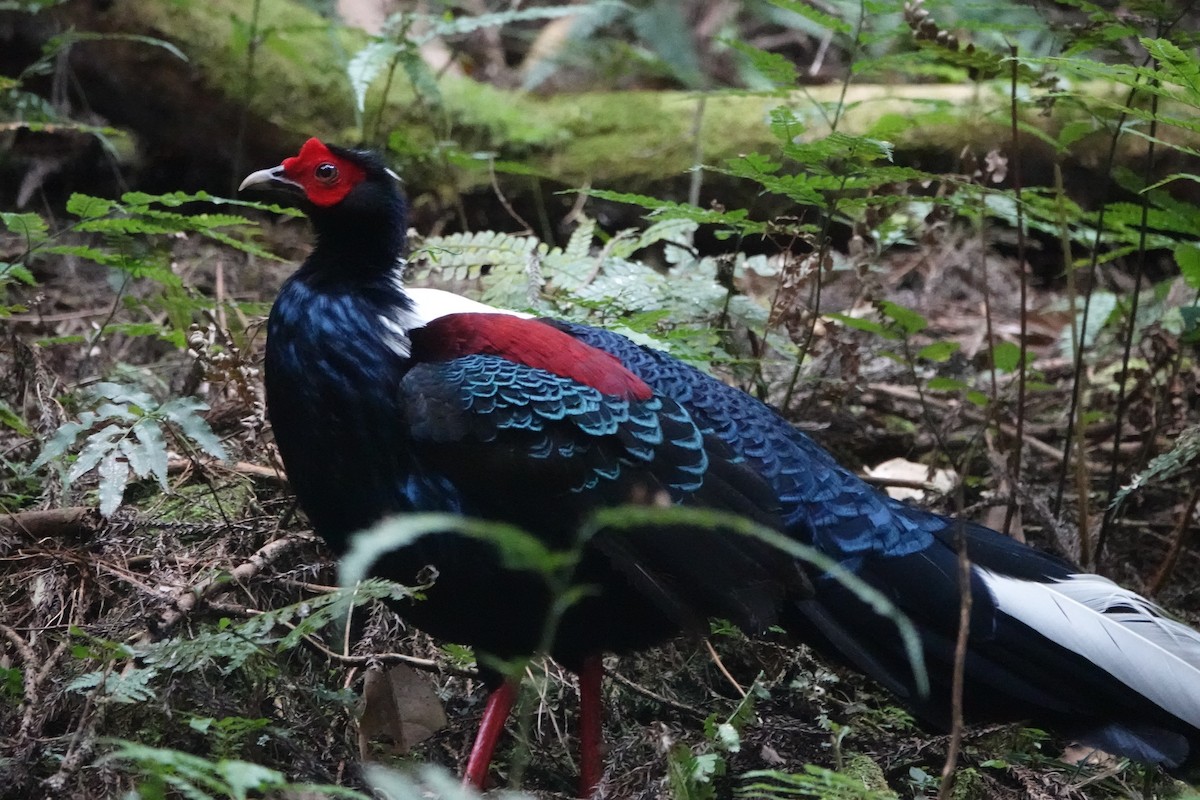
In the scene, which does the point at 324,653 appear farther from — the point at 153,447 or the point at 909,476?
the point at 909,476

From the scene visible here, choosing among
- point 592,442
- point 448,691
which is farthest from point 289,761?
point 592,442

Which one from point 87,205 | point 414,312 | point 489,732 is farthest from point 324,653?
point 87,205

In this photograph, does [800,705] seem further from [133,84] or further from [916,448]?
[133,84]

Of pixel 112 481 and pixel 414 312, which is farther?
pixel 414 312

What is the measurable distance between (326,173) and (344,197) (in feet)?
0.32

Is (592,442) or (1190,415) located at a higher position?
(592,442)

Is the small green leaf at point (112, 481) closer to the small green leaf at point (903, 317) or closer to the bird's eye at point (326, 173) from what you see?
the bird's eye at point (326, 173)

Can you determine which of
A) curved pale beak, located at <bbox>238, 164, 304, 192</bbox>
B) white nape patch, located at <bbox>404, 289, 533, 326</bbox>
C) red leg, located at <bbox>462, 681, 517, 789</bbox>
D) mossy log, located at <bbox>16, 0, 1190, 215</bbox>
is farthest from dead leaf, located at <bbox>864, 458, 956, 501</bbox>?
curved pale beak, located at <bbox>238, 164, 304, 192</bbox>

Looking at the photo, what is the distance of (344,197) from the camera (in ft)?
12.3

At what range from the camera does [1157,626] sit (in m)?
3.44

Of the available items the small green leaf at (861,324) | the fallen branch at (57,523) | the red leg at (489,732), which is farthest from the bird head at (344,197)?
the small green leaf at (861,324)

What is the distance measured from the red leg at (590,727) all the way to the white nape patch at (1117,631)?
1.24 meters

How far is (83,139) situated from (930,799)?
6138mm

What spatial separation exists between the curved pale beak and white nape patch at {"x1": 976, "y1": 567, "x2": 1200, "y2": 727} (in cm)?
249
